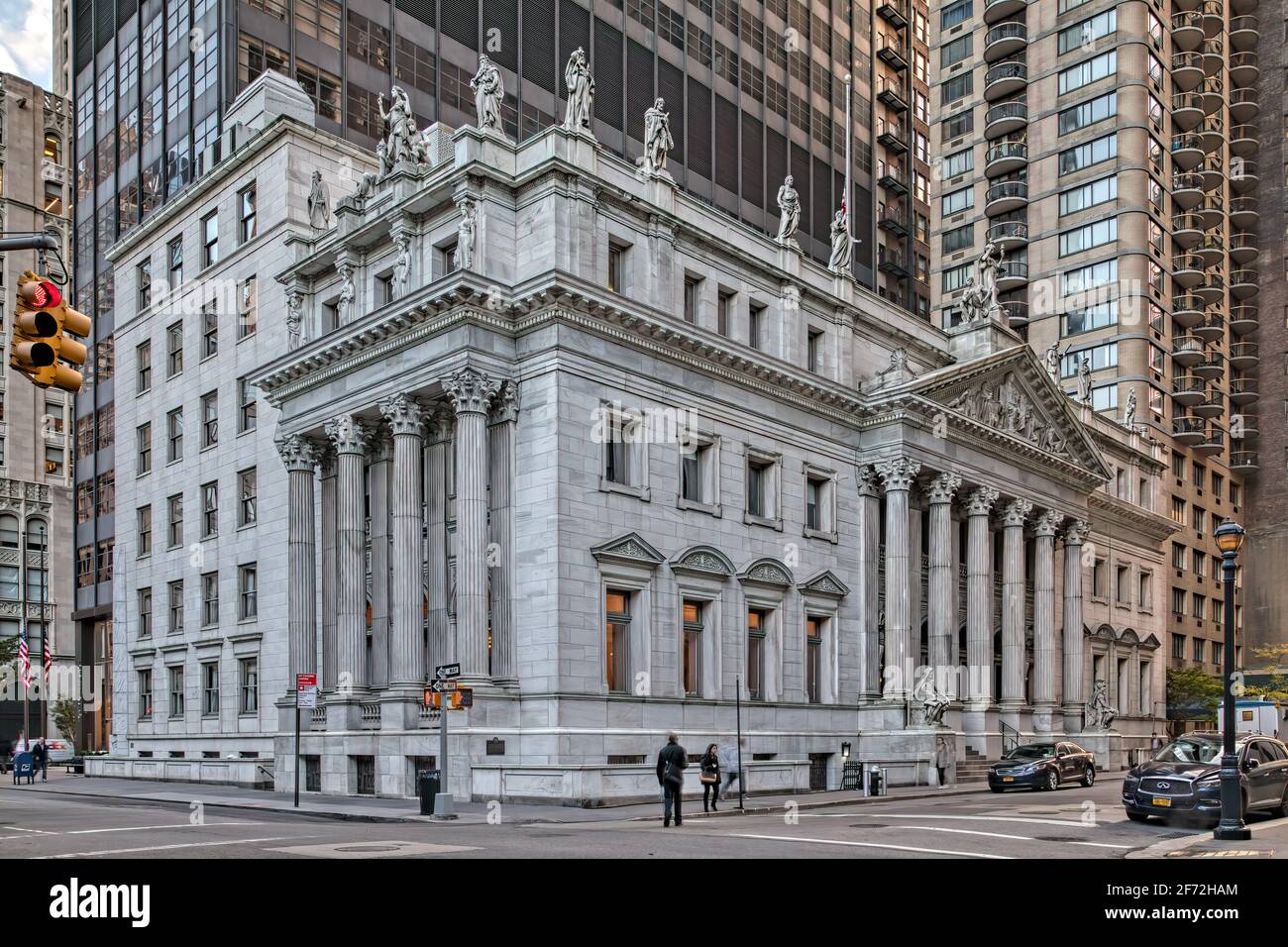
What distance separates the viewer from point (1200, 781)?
84.6 ft

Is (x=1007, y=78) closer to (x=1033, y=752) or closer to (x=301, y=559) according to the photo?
(x=1033, y=752)

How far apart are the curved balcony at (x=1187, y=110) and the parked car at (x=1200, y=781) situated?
213ft

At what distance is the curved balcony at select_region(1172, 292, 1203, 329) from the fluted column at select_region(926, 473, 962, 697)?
4056 cm

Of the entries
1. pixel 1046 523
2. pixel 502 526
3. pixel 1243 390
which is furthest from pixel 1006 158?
pixel 502 526

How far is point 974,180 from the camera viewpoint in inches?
3511

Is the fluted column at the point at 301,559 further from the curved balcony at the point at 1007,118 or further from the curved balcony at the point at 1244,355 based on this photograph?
the curved balcony at the point at 1244,355

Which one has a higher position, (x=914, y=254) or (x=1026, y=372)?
(x=914, y=254)

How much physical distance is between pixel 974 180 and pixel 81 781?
225 feet

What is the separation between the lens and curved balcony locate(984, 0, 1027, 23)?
86.4m

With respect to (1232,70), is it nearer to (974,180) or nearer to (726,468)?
(974,180)

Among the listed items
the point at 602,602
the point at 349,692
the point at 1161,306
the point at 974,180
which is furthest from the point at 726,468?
the point at 974,180

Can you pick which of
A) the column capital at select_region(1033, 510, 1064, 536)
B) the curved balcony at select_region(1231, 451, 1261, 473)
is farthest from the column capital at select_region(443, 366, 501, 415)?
the curved balcony at select_region(1231, 451, 1261, 473)

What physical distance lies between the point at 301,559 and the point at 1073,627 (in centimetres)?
3671
